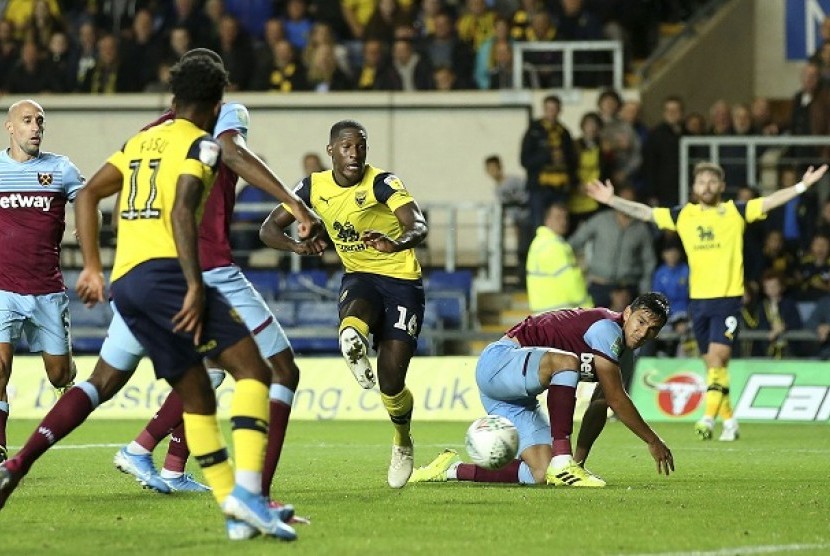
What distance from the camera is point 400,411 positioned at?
1069cm

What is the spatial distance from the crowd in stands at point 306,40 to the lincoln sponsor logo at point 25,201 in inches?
476

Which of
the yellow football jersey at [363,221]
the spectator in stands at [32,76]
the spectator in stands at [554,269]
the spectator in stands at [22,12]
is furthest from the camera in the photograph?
the spectator in stands at [22,12]

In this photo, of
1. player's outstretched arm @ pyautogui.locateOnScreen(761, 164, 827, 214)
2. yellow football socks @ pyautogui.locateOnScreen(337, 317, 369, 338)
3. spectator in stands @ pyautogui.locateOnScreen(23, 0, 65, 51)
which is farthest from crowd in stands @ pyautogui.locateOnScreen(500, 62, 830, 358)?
yellow football socks @ pyautogui.locateOnScreen(337, 317, 369, 338)

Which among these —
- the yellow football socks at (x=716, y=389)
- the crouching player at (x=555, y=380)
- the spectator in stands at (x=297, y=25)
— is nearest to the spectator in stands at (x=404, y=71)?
the spectator in stands at (x=297, y=25)

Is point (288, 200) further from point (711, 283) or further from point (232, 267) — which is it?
point (711, 283)

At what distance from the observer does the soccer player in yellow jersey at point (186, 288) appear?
7.39 m

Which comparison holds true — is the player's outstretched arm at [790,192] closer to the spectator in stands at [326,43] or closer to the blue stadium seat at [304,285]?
the blue stadium seat at [304,285]

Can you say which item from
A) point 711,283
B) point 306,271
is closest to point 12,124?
point 711,283

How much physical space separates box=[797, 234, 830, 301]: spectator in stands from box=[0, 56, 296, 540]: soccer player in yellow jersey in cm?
1373

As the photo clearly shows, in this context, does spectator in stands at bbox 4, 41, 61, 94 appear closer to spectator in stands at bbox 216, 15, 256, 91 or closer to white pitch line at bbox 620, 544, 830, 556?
spectator in stands at bbox 216, 15, 256, 91

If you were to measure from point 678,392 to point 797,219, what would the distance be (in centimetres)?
375

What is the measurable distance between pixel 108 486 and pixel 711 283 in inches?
289

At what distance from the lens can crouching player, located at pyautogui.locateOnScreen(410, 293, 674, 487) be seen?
10281 millimetres

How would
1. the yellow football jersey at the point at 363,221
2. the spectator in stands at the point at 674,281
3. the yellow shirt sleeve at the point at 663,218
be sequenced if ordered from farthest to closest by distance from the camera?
the spectator in stands at the point at 674,281 → the yellow shirt sleeve at the point at 663,218 → the yellow football jersey at the point at 363,221
